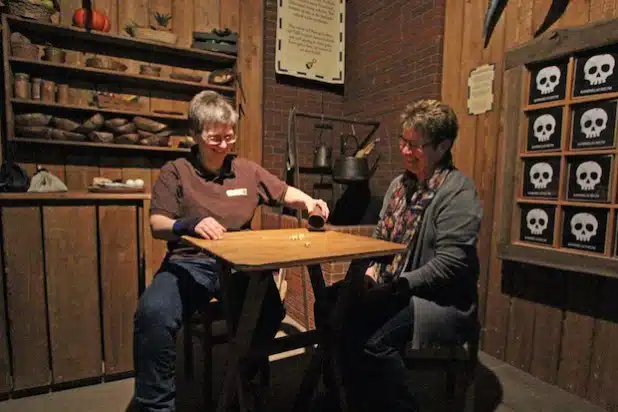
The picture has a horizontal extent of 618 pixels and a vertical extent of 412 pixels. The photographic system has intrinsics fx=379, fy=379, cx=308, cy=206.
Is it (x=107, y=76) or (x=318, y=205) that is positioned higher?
(x=107, y=76)

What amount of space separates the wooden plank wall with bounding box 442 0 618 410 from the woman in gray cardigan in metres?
0.82

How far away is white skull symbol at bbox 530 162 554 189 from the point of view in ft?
6.37

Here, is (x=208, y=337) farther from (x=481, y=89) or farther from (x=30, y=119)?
(x=481, y=89)

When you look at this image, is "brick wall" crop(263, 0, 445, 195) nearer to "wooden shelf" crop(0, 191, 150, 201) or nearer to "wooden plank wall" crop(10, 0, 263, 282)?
"wooden plank wall" crop(10, 0, 263, 282)

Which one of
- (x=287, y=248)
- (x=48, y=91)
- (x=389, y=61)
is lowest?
(x=287, y=248)

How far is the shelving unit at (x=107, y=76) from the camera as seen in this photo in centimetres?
245

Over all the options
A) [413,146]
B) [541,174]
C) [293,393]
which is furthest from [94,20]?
[541,174]

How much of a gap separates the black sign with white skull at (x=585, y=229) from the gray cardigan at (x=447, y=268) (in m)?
0.76

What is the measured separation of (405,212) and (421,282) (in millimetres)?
342

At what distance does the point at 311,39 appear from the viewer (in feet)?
11.8

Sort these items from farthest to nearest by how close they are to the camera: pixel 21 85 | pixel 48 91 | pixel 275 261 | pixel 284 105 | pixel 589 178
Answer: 1. pixel 284 105
2. pixel 48 91
3. pixel 21 85
4. pixel 589 178
5. pixel 275 261

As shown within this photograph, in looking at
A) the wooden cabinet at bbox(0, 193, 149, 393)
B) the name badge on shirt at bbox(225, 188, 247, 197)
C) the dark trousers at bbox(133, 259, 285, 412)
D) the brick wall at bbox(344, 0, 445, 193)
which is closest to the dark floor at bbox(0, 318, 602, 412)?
the wooden cabinet at bbox(0, 193, 149, 393)

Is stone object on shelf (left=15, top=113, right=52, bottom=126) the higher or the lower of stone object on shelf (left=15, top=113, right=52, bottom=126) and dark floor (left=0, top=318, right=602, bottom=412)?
the higher

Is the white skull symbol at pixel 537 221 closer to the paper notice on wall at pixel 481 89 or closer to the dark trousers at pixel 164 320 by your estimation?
the paper notice on wall at pixel 481 89
